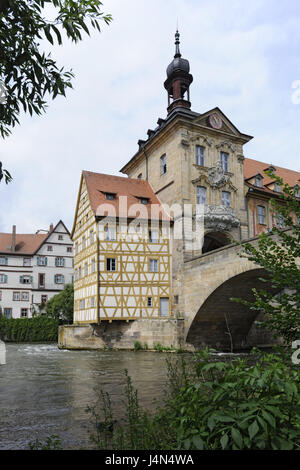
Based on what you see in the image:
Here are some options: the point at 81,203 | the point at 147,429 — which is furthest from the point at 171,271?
the point at 147,429

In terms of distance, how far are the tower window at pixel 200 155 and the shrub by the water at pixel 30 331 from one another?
1967 centimetres

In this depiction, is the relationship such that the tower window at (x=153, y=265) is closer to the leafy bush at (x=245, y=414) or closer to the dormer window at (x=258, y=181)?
the dormer window at (x=258, y=181)

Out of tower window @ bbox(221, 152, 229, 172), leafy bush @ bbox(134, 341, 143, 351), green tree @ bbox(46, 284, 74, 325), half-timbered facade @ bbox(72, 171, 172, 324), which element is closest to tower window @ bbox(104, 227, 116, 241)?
half-timbered facade @ bbox(72, 171, 172, 324)

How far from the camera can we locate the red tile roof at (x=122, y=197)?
24.8 m

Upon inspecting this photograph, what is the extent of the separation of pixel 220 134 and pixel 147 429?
80.8 ft

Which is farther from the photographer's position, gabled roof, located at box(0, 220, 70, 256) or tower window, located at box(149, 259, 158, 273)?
gabled roof, located at box(0, 220, 70, 256)

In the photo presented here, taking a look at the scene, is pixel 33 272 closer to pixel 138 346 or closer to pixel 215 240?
pixel 215 240

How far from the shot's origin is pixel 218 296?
69.7ft

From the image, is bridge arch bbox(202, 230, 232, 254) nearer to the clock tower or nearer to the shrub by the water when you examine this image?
the clock tower

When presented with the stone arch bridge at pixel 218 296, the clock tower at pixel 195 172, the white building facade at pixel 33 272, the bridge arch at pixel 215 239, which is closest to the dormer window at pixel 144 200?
the clock tower at pixel 195 172

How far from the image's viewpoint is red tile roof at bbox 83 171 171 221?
2484 cm

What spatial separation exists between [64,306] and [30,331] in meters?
3.68

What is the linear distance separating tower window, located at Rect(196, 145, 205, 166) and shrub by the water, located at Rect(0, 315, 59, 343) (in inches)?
774

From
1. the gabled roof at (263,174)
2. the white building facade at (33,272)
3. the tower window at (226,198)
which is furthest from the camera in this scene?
the white building facade at (33,272)
